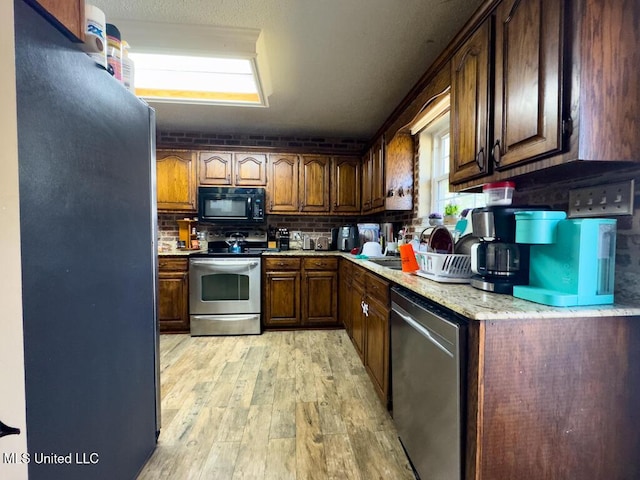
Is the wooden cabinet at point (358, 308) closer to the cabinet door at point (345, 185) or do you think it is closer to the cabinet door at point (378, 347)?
the cabinet door at point (378, 347)

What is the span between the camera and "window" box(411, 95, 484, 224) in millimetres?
2514

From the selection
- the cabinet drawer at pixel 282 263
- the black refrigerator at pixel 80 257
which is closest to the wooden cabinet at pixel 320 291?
the cabinet drawer at pixel 282 263

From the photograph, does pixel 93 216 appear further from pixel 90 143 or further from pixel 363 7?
pixel 363 7

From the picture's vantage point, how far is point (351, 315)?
2.69 m

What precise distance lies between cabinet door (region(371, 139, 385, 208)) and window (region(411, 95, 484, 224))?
0.36 metres

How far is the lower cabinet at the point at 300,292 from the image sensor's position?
3188 millimetres

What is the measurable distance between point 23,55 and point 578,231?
63.1 inches

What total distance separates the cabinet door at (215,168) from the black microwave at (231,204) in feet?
0.42

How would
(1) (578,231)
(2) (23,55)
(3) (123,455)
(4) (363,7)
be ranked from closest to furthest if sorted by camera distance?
(2) (23,55), (1) (578,231), (3) (123,455), (4) (363,7)

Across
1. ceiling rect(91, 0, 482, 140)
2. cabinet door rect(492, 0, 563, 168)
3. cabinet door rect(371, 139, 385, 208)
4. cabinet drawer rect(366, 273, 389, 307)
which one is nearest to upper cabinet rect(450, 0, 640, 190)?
cabinet door rect(492, 0, 563, 168)

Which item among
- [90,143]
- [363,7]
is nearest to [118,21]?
[90,143]

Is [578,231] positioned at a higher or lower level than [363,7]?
lower

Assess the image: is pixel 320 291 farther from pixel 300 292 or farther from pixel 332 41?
pixel 332 41

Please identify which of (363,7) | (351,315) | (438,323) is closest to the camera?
(438,323)
